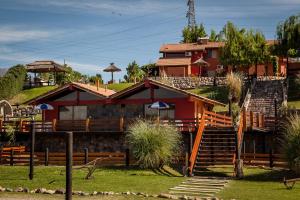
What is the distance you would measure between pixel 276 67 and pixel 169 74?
15.6 m

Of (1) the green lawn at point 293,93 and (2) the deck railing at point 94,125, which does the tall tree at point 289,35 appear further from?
(2) the deck railing at point 94,125

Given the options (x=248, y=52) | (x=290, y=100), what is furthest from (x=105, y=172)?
(x=248, y=52)

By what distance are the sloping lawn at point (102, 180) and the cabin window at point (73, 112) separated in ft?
37.2

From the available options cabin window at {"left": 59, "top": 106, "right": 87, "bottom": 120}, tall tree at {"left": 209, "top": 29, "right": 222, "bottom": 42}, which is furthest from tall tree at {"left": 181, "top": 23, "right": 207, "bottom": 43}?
cabin window at {"left": 59, "top": 106, "right": 87, "bottom": 120}

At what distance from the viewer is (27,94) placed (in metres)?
62.3

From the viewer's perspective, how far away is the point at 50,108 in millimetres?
34938

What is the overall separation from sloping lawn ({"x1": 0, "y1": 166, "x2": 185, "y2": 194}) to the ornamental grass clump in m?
0.66

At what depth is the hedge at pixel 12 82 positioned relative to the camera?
59.9m

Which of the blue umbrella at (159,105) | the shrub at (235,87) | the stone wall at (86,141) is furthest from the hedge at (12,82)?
the blue umbrella at (159,105)

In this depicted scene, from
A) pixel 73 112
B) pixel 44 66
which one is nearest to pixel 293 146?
pixel 73 112

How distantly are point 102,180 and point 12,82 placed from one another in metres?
43.5

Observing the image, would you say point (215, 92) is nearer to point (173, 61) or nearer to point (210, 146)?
point (173, 61)

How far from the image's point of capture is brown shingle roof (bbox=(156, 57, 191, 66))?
6896 cm

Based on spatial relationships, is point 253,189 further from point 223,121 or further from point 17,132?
point 17,132
